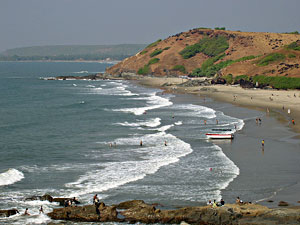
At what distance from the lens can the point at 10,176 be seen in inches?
1586

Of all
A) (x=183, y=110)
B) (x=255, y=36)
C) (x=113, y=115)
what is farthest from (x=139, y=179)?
(x=255, y=36)

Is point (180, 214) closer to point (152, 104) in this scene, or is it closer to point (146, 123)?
point (146, 123)

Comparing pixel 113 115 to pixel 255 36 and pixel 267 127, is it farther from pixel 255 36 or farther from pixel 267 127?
pixel 255 36

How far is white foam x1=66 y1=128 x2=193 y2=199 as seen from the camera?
38.1 m

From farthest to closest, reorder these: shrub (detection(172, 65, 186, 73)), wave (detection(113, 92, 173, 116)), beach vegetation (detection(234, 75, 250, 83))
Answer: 1. shrub (detection(172, 65, 186, 73))
2. beach vegetation (detection(234, 75, 250, 83))
3. wave (detection(113, 92, 173, 116))

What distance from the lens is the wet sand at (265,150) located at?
116 ft

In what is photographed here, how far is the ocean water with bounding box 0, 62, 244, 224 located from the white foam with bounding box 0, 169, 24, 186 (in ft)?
0.27

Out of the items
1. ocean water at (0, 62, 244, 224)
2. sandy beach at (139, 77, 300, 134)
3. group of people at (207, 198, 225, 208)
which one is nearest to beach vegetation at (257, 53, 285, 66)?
sandy beach at (139, 77, 300, 134)

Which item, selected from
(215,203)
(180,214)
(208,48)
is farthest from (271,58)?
(180,214)

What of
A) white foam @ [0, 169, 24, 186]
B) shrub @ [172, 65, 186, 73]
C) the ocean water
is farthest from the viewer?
shrub @ [172, 65, 186, 73]

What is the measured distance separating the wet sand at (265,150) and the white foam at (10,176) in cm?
1696

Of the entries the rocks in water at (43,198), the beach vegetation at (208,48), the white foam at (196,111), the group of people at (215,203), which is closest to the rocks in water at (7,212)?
the rocks in water at (43,198)

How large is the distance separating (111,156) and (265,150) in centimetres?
1568

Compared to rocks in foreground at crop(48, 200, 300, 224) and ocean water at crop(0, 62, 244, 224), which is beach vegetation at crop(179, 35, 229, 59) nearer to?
ocean water at crop(0, 62, 244, 224)
